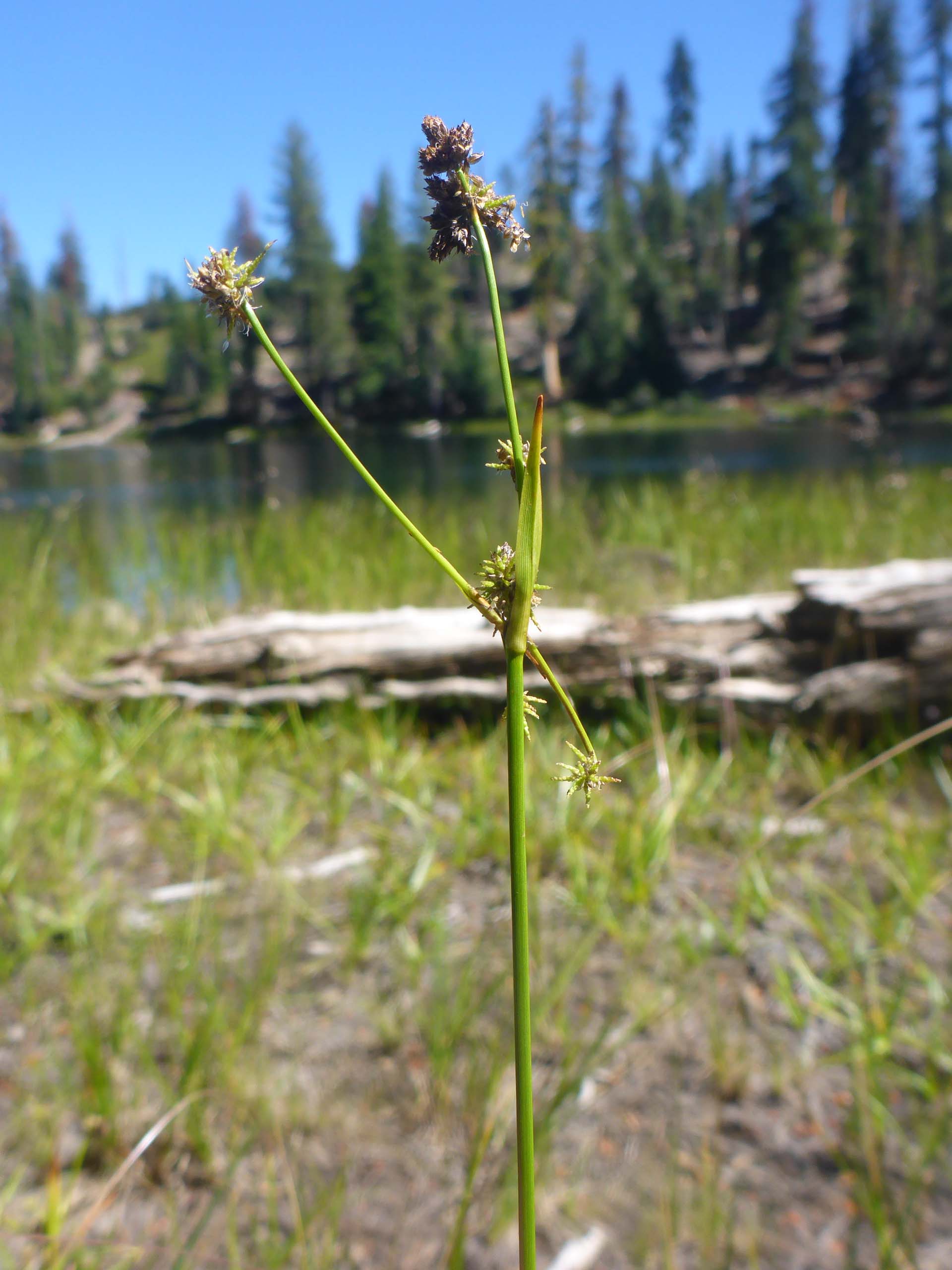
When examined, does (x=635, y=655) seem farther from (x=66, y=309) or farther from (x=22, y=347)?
(x=66, y=309)

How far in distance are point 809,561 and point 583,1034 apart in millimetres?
5222

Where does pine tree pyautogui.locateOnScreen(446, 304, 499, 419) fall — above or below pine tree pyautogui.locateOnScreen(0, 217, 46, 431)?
below

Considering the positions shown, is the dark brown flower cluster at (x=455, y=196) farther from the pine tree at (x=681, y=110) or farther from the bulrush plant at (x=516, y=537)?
the pine tree at (x=681, y=110)

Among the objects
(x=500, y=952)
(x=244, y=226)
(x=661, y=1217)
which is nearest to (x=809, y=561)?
(x=500, y=952)

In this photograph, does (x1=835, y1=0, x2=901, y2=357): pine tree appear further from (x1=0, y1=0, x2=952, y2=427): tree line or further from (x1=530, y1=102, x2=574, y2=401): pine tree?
(x1=530, y1=102, x2=574, y2=401): pine tree

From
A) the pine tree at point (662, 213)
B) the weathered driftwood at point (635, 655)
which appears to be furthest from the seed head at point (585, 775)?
the pine tree at point (662, 213)

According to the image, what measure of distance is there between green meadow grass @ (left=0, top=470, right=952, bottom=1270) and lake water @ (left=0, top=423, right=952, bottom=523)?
6738 millimetres

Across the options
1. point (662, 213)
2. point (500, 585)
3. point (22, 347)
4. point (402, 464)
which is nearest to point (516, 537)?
point (500, 585)

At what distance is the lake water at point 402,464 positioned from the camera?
47.0 feet

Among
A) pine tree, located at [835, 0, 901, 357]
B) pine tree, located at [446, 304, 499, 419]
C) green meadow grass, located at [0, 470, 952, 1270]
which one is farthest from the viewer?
pine tree, located at [835, 0, 901, 357]

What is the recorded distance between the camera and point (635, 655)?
379 cm

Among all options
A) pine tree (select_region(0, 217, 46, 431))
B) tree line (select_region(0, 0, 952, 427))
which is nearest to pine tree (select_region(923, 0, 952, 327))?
tree line (select_region(0, 0, 952, 427))

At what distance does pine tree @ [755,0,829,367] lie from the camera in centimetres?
4362

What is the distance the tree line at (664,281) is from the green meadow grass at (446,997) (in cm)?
2741
